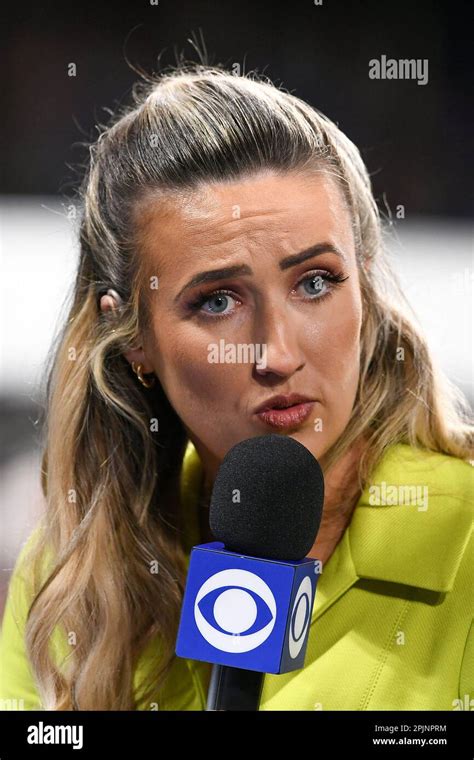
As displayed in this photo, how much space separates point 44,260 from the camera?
4.92 ft

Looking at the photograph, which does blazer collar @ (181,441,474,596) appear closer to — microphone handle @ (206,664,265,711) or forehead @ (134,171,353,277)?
forehead @ (134,171,353,277)

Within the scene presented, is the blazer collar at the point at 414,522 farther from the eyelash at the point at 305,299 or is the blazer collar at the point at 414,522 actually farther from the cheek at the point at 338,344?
the eyelash at the point at 305,299

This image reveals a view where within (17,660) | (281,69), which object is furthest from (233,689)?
(281,69)

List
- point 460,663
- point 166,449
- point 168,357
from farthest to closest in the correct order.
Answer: point 166,449, point 168,357, point 460,663

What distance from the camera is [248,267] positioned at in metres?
1.30

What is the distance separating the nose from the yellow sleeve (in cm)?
51

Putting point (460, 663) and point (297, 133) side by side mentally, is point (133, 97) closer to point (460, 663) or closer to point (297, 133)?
point (297, 133)

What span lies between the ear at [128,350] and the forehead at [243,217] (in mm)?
108

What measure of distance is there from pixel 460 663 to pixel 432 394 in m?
0.37

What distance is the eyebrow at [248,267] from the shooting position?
1.30 m

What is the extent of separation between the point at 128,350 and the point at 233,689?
0.66 m

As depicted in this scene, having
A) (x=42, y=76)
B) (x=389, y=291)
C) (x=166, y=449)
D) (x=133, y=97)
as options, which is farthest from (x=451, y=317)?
(x=42, y=76)

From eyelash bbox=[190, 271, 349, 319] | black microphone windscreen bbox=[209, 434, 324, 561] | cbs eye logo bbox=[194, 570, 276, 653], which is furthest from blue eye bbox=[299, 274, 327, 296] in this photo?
cbs eye logo bbox=[194, 570, 276, 653]

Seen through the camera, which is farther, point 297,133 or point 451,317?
point 451,317
